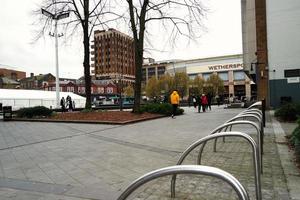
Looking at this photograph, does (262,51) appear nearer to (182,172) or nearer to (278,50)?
(278,50)

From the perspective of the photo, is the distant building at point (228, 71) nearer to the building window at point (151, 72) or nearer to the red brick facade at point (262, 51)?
the building window at point (151, 72)

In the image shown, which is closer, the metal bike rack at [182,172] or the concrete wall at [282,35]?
the metal bike rack at [182,172]

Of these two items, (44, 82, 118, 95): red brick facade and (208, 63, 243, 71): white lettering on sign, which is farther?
(44, 82, 118, 95): red brick facade

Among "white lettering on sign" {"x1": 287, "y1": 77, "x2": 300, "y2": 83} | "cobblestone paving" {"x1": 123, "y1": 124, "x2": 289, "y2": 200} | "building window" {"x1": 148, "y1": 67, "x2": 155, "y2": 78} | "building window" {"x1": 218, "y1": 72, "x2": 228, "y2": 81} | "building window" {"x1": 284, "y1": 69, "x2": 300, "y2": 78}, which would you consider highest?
"building window" {"x1": 148, "y1": 67, "x2": 155, "y2": 78}

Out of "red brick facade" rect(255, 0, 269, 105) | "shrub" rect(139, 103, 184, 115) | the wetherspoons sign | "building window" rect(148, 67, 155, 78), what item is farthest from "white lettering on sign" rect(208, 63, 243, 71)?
"shrub" rect(139, 103, 184, 115)

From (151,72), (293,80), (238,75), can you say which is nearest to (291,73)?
(293,80)

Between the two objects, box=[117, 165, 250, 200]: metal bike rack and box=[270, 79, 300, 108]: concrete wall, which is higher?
box=[270, 79, 300, 108]: concrete wall

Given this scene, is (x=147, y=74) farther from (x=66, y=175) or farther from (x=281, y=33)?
(x=66, y=175)

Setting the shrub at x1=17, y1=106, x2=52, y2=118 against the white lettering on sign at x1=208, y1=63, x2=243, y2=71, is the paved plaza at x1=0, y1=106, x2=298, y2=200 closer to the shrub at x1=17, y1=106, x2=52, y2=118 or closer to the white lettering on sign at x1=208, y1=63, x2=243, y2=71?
the shrub at x1=17, y1=106, x2=52, y2=118

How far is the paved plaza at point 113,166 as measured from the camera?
5438 millimetres

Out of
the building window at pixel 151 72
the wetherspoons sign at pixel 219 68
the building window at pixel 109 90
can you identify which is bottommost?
the building window at pixel 109 90

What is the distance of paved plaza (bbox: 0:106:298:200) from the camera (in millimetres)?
5438

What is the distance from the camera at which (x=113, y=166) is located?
7.48 meters

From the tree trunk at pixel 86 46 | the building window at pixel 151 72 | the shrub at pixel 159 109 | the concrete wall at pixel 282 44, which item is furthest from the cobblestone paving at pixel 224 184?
the building window at pixel 151 72
